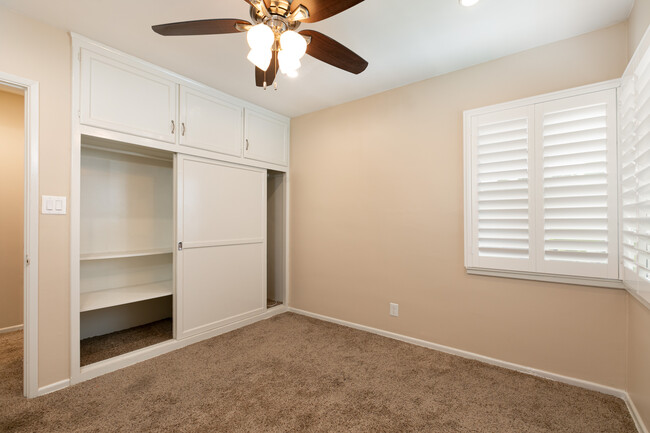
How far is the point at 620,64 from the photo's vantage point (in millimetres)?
2002

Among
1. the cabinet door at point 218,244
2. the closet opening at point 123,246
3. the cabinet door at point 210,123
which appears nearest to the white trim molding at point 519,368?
the cabinet door at point 218,244

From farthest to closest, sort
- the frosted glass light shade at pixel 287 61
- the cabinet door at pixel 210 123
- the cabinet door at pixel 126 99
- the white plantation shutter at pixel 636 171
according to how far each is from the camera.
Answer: the cabinet door at pixel 210 123
the cabinet door at pixel 126 99
the white plantation shutter at pixel 636 171
the frosted glass light shade at pixel 287 61

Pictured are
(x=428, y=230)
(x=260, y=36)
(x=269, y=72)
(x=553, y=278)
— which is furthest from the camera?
(x=428, y=230)

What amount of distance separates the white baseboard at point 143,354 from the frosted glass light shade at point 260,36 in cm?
254

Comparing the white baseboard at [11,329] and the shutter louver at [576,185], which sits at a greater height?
the shutter louver at [576,185]

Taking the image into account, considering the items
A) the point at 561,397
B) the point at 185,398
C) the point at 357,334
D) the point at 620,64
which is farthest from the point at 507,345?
the point at 185,398

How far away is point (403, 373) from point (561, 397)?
101 centimetres

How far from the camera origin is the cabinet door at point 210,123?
2803mm

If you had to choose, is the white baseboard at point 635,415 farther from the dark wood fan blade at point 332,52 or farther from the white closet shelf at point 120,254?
the white closet shelf at point 120,254

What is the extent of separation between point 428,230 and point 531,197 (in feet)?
2.75

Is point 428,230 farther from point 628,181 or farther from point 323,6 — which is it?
point 323,6

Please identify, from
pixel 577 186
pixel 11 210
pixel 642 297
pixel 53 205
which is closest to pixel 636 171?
pixel 577 186

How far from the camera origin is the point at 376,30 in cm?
207

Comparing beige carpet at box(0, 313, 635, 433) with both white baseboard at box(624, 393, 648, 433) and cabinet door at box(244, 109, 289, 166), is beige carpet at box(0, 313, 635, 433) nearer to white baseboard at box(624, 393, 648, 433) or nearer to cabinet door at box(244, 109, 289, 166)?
white baseboard at box(624, 393, 648, 433)
